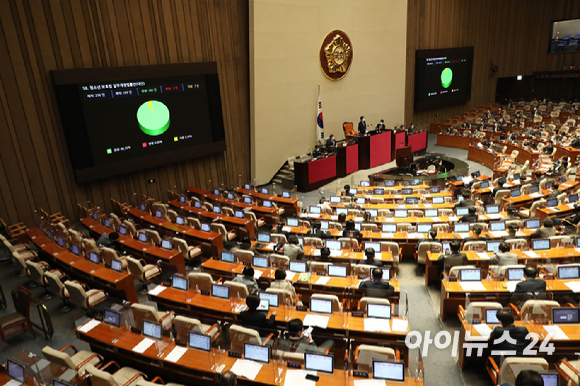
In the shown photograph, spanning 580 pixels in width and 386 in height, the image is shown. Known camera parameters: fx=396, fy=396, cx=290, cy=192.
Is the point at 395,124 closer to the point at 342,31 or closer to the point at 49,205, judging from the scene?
the point at 342,31

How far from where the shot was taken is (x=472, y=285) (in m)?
6.47

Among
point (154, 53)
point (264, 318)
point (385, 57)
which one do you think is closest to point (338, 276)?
point (264, 318)

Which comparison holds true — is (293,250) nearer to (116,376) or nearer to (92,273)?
(116,376)

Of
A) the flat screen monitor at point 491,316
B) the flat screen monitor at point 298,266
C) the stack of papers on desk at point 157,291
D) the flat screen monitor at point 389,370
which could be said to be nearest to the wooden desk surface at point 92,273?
the stack of papers on desk at point 157,291

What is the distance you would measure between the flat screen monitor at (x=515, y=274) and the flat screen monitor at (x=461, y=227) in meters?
2.46

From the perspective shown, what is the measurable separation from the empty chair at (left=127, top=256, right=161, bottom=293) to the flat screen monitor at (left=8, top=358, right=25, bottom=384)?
115 inches

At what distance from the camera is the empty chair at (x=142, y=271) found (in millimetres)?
7855

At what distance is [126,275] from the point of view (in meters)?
7.54

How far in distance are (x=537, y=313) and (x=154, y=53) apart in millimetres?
13069

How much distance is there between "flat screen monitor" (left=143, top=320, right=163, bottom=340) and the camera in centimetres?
548

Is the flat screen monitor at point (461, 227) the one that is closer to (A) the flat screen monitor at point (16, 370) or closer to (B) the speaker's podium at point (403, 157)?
(A) the flat screen monitor at point (16, 370)

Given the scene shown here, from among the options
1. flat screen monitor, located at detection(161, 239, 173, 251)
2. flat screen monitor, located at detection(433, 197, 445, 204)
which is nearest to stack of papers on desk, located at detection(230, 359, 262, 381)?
flat screen monitor, located at detection(161, 239, 173, 251)

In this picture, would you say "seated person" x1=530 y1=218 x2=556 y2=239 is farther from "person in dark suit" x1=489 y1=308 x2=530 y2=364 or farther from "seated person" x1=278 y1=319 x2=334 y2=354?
"seated person" x1=278 y1=319 x2=334 y2=354

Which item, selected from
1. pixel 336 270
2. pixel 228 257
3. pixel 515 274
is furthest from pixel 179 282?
pixel 515 274
